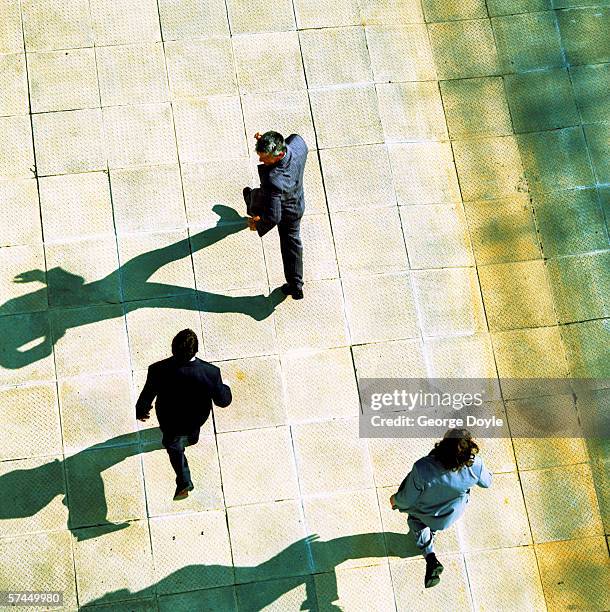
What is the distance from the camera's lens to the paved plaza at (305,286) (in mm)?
6621

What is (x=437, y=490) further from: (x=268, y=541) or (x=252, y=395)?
(x=252, y=395)

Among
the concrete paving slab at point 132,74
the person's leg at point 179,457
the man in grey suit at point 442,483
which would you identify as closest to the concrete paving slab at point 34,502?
the person's leg at point 179,457

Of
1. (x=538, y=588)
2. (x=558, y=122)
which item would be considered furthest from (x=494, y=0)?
(x=538, y=588)

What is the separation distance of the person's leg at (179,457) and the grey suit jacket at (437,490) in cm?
165

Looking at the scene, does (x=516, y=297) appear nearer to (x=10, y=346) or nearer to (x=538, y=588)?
(x=538, y=588)

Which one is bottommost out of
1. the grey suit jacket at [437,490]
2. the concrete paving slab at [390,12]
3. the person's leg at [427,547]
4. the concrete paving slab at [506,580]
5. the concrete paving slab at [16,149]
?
the concrete paving slab at [506,580]

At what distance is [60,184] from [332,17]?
313 centimetres

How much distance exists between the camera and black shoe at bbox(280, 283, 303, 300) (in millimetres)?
7105

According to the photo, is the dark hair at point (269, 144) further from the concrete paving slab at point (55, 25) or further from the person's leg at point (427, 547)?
the person's leg at point (427, 547)

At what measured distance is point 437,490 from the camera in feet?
18.6

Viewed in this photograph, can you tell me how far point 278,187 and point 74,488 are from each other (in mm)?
2937

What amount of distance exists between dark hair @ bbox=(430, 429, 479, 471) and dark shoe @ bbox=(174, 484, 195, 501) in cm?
219

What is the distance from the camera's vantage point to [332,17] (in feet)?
26.5

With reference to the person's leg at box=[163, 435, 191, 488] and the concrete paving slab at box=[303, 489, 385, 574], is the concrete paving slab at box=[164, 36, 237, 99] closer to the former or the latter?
the person's leg at box=[163, 435, 191, 488]
